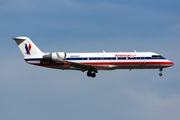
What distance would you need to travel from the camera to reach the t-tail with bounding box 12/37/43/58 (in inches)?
1581

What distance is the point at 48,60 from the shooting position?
3884 centimetres

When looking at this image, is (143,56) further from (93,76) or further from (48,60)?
(48,60)

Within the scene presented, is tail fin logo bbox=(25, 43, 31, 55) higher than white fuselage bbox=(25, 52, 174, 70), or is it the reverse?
tail fin logo bbox=(25, 43, 31, 55)

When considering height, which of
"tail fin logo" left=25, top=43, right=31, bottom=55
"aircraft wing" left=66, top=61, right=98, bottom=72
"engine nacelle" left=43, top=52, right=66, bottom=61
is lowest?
"aircraft wing" left=66, top=61, right=98, bottom=72

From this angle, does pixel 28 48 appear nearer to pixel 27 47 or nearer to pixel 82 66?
pixel 27 47

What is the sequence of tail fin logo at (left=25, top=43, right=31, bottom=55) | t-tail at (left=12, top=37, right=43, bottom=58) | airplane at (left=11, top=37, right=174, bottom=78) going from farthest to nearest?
tail fin logo at (left=25, top=43, right=31, bottom=55), t-tail at (left=12, top=37, right=43, bottom=58), airplane at (left=11, top=37, right=174, bottom=78)

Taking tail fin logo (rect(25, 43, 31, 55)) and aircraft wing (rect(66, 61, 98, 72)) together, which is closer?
aircraft wing (rect(66, 61, 98, 72))

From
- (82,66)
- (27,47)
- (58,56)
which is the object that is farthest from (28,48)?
(82,66)

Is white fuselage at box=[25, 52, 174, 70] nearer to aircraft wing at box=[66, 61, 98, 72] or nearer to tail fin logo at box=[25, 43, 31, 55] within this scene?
aircraft wing at box=[66, 61, 98, 72]

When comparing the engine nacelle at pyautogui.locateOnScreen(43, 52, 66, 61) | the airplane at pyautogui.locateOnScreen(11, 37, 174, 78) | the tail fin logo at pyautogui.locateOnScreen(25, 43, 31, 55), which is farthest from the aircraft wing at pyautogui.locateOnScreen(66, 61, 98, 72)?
the tail fin logo at pyautogui.locateOnScreen(25, 43, 31, 55)

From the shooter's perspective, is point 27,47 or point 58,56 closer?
point 58,56

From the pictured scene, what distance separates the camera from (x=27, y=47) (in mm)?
40531

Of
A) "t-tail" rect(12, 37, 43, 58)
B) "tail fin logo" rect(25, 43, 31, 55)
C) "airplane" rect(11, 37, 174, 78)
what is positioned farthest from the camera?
"tail fin logo" rect(25, 43, 31, 55)

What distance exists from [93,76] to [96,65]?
227 cm
